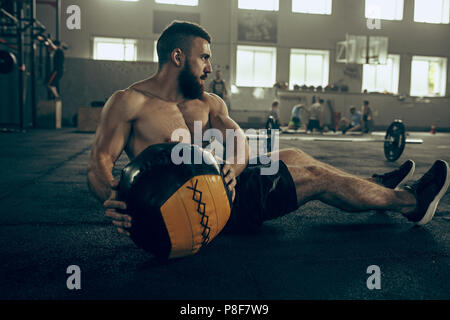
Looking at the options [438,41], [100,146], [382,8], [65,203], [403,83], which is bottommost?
[65,203]

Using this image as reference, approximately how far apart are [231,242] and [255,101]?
1329 cm

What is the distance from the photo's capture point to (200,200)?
1.39 metres

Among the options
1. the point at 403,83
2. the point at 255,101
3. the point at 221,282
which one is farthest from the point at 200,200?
the point at 403,83

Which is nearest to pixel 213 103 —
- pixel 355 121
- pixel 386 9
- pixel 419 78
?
pixel 355 121

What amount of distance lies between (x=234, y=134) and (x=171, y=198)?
645 mm

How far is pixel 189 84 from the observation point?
1.84 metres

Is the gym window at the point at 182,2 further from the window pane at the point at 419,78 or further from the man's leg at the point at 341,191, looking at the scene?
the man's leg at the point at 341,191

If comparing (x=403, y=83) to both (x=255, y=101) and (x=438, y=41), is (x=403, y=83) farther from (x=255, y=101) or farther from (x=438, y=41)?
(x=255, y=101)

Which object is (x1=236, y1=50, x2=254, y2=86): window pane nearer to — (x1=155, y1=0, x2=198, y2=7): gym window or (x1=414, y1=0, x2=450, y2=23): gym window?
(x1=155, y1=0, x2=198, y2=7): gym window

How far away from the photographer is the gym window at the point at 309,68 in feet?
49.9

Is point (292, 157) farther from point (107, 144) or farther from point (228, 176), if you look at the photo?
point (107, 144)

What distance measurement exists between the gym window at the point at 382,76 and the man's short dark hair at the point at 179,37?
596 inches

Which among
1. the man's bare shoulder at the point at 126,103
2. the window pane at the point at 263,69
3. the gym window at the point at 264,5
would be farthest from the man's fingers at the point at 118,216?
the gym window at the point at 264,5
